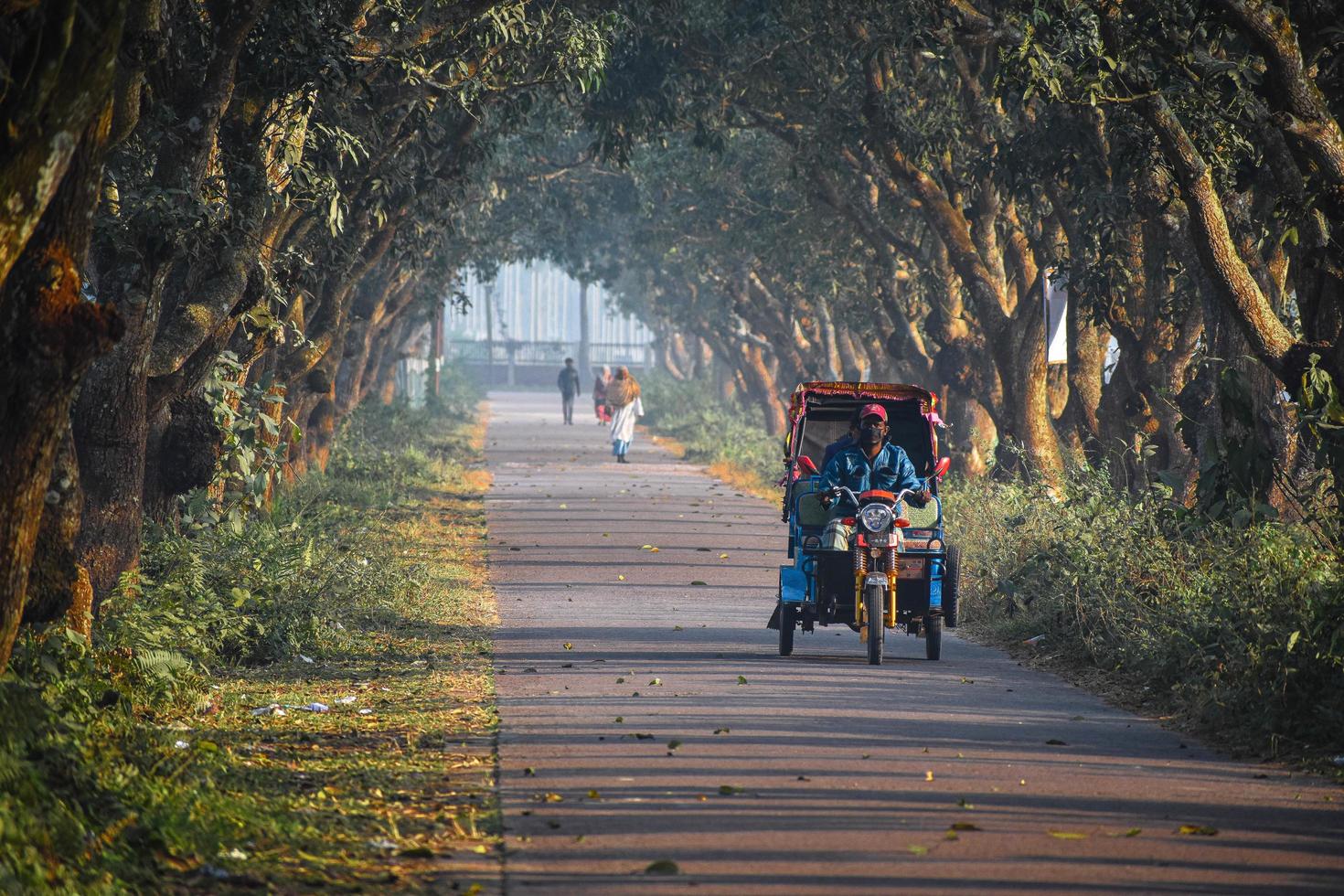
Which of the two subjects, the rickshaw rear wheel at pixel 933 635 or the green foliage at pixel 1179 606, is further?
the rickshaw rear wheel at pixel 933 635

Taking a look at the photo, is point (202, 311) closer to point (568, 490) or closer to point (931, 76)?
point (931, 76)

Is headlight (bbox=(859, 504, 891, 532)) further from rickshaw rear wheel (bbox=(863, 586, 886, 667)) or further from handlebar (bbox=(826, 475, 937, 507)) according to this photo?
rickshaw rear wheel (bbox=(863, 586, 886, 667))

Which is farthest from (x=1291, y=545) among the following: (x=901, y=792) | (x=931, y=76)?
(x=931, y=76)

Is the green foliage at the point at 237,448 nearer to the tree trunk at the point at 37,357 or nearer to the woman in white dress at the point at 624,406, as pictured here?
the tree trunk at the point at 37,357

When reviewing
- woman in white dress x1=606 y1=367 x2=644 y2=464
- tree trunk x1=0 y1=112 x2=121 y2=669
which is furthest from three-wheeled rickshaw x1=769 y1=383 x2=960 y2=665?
woman in white dress x1=606 y1=367 x2=644 y2=464

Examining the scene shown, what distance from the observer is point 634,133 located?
74.3 feet

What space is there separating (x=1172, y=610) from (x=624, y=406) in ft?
87.1

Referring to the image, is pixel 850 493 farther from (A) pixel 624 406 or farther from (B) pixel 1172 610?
(A) pixel 624 406

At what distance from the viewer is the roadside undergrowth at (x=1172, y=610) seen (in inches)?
372

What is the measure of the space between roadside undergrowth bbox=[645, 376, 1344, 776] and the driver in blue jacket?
4.75 feet

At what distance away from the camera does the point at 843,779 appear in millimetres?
8281

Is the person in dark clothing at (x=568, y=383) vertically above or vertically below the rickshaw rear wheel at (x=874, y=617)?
above

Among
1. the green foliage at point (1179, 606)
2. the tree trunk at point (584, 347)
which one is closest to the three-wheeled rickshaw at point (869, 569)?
the green foliage at point (1179, 606)

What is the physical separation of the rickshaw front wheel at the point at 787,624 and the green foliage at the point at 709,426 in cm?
1993
